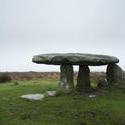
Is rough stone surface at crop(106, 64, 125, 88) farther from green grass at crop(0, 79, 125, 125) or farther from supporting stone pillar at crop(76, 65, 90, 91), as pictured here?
Answer: green grass at crop(0, 79, 125, 125)

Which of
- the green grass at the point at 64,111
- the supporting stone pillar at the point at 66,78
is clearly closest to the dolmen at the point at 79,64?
the supporting stone pillar at the point at 66,78

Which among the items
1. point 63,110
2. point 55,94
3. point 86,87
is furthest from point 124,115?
point 86,87

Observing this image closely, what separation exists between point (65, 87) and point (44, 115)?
4.69m

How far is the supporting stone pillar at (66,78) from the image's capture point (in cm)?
1202

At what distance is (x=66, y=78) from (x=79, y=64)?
1.46m

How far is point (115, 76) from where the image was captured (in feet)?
44.4

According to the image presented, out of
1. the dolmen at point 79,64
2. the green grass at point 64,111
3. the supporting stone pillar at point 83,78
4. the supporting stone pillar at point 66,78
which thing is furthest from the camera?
the supporting stone pillar at point 83,78

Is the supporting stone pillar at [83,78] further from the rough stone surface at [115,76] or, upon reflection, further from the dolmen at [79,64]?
the rough stone surface at [115,76]

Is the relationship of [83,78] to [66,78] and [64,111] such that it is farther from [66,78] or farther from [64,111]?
[64,111]

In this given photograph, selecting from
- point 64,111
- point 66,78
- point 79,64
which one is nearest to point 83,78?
point 79,64

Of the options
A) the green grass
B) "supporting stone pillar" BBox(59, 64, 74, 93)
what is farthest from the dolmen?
the green grass

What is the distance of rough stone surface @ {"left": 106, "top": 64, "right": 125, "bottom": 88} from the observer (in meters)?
13.2

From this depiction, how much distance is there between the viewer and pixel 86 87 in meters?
13.3

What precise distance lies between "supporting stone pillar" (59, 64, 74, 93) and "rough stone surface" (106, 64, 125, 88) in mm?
3263
